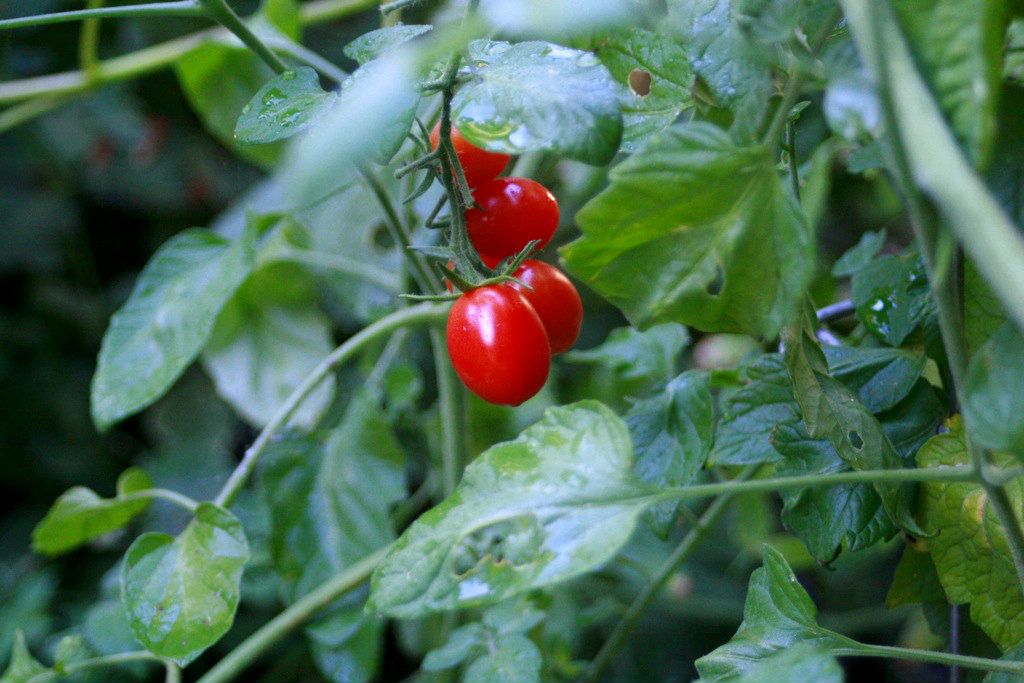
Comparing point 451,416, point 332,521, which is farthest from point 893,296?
point 332,521

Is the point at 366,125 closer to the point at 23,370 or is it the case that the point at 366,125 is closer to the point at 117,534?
the point at 117,534

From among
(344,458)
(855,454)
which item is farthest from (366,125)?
(344,458)

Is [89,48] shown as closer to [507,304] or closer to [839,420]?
[507,304]

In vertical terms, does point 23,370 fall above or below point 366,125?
below

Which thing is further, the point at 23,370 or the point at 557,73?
the point at 23,370

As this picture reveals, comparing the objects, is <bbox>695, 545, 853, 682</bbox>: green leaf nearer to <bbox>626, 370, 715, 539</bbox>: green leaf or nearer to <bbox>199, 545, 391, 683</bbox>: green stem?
<bbox>626, 370, 715, 539</bbox>: green leaf

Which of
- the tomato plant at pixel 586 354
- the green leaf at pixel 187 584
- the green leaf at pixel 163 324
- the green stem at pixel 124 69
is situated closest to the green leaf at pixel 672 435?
the tomato plant at pixel 586 354

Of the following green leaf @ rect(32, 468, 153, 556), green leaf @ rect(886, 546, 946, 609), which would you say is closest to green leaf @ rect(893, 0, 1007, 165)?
green leaf @ rect(886, 546, 946, 609)
